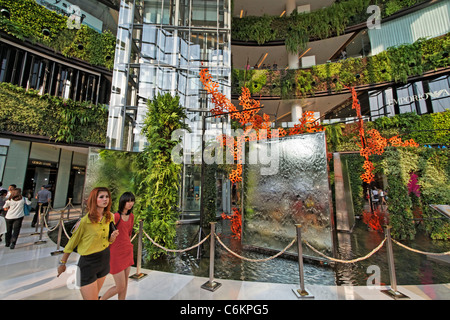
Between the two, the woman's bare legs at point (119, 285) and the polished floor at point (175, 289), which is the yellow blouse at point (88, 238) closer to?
the woman's bare legs at point (119, 285)

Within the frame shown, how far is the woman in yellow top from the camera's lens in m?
2.36

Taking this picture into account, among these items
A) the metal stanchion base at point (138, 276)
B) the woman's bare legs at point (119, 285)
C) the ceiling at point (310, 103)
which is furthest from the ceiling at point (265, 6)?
the woman's bare legs at point (119, 285)

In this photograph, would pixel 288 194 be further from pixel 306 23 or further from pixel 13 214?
pixel 306 23

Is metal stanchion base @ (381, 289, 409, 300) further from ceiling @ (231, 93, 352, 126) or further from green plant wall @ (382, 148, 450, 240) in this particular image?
ceiling @ (231, 93, 352, 126)

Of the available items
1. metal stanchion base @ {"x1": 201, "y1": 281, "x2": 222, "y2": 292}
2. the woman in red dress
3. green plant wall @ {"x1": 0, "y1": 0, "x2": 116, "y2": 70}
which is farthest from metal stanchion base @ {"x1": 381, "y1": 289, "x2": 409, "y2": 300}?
green plant wall @ {"x1": 0, "y1": 0, "x2": 116, "y2": 70}

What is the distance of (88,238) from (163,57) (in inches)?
517

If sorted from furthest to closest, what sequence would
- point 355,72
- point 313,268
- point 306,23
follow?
Answer: point 306,23
point 355,72
point 313,268

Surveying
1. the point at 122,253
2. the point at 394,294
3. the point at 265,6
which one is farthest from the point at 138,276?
the point at 265,6

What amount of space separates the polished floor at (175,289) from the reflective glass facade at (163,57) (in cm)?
874

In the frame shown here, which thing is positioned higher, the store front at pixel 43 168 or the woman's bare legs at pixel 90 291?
the store front at pixel 43 168

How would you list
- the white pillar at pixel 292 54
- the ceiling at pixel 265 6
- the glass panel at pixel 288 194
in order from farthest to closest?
the ceiling at pixel 265 6
the white pillar at pixel 292 54
the glass panel at pixel 288 194

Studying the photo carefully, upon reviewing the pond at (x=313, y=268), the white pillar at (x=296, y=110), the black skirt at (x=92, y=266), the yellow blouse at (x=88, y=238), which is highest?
the white pillar at (x=296, y=110)

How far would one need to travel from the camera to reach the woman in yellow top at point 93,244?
2361 millimetres

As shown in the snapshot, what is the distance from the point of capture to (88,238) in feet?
8.09
